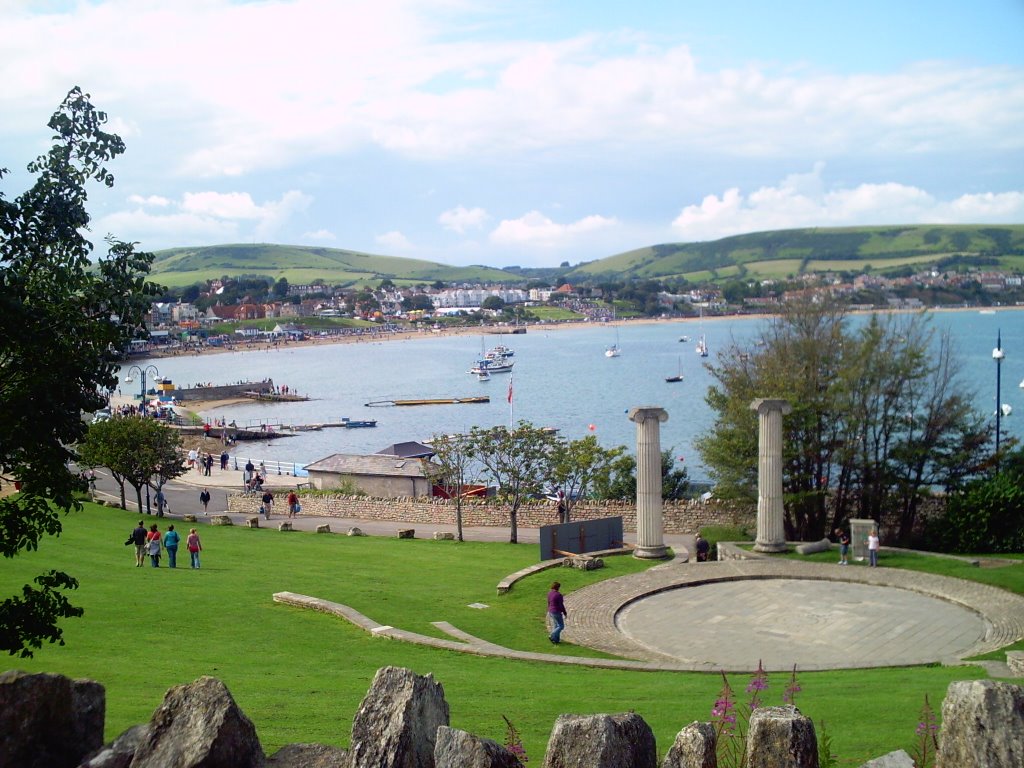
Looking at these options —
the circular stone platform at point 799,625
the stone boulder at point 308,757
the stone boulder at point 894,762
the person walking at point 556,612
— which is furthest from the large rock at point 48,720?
the person walking at point 556,612

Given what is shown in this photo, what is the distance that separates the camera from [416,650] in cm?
1683

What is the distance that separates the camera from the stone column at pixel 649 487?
27656mm

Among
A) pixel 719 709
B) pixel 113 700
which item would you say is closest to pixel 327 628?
pixel 113 700

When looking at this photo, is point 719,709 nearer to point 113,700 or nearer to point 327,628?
point 113,700

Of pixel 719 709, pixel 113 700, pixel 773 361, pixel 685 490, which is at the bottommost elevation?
pixel 685 490

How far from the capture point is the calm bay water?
87750 mm

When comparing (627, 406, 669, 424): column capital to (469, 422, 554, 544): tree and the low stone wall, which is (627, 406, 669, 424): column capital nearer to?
the low stone wall

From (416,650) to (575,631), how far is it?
4.30m

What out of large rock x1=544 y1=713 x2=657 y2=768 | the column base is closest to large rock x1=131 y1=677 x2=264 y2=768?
large rock x1=544 y1=713 x2=657 y2=768

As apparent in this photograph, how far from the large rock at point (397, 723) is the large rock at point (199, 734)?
77 centimetres

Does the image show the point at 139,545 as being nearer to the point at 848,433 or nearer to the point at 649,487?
the point at 649,487

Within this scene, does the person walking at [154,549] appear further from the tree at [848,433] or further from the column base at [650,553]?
the tree at [848,433]

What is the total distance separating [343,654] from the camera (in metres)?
16.0

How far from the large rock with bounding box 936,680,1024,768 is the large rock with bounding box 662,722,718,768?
4.52 feet
